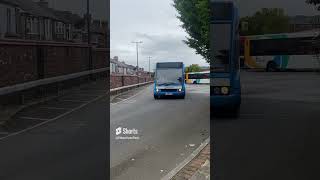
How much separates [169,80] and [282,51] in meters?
11.2

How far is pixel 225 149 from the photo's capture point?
7254 mm

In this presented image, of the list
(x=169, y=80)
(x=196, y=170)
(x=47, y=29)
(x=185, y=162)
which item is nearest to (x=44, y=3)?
(x=47, y=29)

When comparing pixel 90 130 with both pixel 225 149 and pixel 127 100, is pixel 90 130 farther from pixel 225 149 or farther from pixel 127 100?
pixel 225 149

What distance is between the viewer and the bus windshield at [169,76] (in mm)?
6652

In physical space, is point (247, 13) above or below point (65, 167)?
above

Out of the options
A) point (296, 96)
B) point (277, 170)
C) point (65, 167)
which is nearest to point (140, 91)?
point (65, 167)

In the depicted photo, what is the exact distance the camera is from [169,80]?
7.14m

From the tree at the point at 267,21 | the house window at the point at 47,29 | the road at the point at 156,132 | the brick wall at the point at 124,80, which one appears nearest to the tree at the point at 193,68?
the road at the point at 156,132

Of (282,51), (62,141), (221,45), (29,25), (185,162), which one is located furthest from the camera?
(282,51)

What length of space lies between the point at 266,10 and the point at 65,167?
582cm

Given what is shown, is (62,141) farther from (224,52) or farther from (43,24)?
(224,52)

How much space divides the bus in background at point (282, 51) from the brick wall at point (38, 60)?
5.63m

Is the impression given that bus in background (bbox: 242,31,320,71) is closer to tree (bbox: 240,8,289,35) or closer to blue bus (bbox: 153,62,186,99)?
tree (bbox: 240,8,289,35)

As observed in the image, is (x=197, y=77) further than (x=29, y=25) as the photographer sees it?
No
